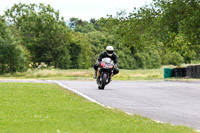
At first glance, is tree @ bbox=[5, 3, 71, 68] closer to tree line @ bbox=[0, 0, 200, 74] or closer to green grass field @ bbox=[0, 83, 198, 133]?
tree line @ bbox=[0, 0, 200, 74]

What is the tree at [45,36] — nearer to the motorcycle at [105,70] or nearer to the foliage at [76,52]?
the foliage at [76,52]

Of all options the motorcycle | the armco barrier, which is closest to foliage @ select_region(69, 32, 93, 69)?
the armco barrier

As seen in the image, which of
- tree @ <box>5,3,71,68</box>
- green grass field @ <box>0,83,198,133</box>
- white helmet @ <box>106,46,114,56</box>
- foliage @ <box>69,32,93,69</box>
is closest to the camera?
green grass field @ <box>0,83,198,133</box>

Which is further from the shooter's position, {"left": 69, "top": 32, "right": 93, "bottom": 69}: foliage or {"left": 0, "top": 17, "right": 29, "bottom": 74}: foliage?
{"left": 69, "top": 32, "right": 93, "bottom": 69}: foliage

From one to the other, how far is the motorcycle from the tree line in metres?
12.1

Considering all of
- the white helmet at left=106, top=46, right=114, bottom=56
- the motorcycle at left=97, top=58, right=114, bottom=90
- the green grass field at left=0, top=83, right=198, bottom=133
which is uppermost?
the white helmet at left=106, top=46, right=114, bottom=56

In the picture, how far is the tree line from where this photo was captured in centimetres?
3275

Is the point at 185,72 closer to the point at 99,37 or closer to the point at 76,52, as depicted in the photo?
the point at 76,52

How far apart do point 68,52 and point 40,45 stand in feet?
20.3

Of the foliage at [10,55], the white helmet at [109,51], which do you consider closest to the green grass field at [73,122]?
the white helmet at [109,51]

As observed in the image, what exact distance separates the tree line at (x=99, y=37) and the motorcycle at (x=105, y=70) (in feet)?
39.7

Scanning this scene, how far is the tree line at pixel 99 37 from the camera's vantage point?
32.8m

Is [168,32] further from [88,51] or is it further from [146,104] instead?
[88,51]

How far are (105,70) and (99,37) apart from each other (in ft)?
282
